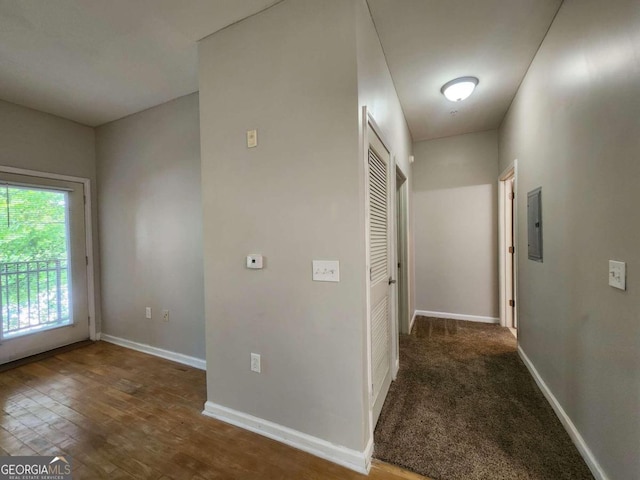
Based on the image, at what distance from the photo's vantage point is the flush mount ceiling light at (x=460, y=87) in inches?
98.3

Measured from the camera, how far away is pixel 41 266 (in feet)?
10.00

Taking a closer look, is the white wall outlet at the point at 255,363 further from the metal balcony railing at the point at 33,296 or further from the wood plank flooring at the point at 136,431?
the metal balcony railing at the point at 33,296

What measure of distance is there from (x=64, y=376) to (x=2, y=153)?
236 centimetres

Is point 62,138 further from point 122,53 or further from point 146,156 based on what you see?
point 122,53

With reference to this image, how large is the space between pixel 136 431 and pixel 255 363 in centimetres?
92

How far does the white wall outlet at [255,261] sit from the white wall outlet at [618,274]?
1.82 meters

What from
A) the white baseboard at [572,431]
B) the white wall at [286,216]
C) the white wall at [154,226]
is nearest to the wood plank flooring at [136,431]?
the white wall at [286,216]

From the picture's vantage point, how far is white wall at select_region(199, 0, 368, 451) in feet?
4.90

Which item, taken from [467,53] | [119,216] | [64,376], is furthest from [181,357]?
[467,53]

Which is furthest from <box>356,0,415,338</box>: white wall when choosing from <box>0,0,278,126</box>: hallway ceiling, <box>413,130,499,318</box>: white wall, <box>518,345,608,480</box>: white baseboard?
<box>518,345,608,480</box>: white baseboard

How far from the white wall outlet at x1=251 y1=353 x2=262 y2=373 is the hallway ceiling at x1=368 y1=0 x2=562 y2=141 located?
2.37 m

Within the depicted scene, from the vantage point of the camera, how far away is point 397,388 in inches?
89.1

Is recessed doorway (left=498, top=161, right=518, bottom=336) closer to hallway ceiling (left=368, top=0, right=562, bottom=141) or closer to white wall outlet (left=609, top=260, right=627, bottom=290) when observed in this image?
hallway ceiling (left=368, top=0, right=562, bottom=141)

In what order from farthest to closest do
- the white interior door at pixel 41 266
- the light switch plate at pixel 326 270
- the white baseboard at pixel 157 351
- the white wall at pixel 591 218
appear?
the white interior door at pixel 41 266
the white baseboard at pixel 157 351
the light switch plate at pixel 326 270
the white wall at pixel 591 218
